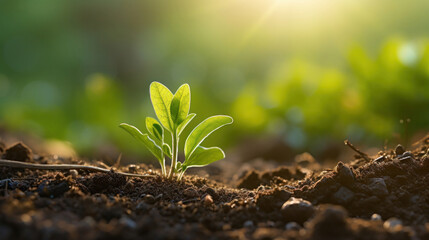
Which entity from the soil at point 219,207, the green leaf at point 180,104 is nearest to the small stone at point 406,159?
the soil at point 219,207

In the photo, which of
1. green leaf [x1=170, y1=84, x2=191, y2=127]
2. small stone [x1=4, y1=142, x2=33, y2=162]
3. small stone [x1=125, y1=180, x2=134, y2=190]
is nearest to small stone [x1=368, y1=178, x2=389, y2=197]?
green leaf [x1=170, y1=84, x2=191, y2=127]

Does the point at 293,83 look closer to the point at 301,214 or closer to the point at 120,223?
the point at 301,214

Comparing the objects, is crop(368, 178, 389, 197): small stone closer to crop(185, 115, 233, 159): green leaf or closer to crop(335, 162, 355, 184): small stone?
crop(335, 162, 355, 184): small stone

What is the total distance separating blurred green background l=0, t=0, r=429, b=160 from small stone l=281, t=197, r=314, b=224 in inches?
89.1

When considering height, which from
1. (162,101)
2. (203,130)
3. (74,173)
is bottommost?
(74,173)

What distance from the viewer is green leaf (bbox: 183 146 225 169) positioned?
1.57 m

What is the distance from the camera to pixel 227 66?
8.13 metres

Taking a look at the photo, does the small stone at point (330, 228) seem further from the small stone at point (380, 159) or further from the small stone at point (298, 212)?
the small stone at point (380, 159)

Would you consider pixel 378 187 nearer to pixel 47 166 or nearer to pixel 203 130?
pixel 203 130

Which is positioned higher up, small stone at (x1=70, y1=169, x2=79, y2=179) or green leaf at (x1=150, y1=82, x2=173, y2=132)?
green leaf at (x1=150, y1=82, x2=173, y2=132)

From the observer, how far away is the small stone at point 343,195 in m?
1.27

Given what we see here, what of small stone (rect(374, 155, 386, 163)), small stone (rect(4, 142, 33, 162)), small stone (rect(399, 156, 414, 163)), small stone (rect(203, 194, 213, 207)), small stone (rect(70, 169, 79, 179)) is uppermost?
small stone (rect(4, 142, 33, 162))

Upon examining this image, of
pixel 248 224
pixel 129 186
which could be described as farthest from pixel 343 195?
pixel 129 186

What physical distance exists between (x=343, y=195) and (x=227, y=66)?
6992 mm
